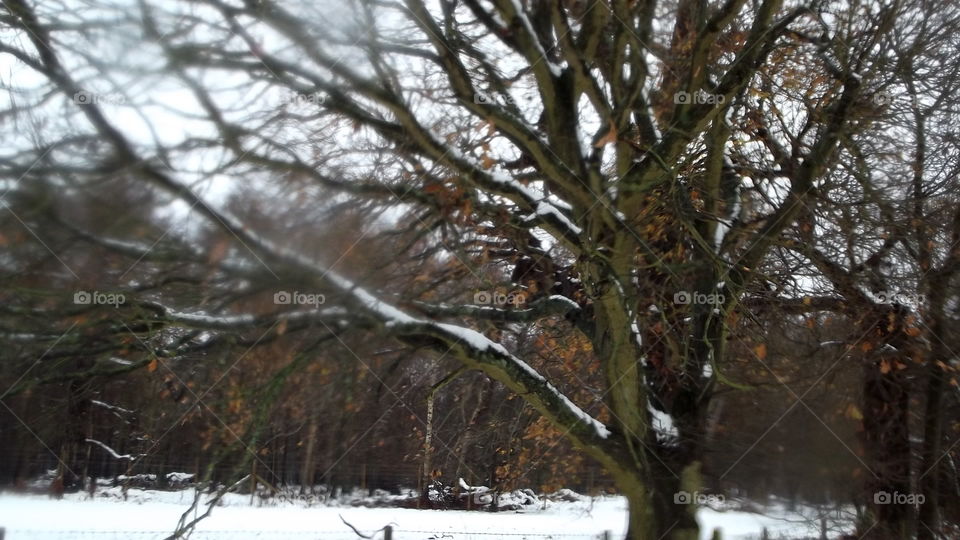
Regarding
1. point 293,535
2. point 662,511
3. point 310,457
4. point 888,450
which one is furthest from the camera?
point 888,450

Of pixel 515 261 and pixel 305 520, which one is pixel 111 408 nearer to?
pixel 305 520

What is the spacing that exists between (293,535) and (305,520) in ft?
1.92

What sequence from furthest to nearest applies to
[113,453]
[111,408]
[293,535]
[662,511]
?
[293,535] < [662,511] < [111,408] < [113,453]

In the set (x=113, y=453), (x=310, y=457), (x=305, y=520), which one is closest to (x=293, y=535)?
(x=305, y=520)

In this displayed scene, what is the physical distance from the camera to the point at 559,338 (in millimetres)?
8461

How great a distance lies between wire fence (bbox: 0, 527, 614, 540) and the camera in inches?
199

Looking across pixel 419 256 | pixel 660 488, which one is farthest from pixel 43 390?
pixel 660 488

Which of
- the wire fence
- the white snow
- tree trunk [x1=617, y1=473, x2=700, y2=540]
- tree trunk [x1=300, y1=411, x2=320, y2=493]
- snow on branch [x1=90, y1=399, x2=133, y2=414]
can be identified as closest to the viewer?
the wire fence

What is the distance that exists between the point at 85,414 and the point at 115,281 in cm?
100

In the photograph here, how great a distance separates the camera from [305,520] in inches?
255

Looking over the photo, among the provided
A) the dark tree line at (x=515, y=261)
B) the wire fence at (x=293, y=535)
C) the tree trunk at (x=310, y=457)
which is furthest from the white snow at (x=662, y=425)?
the tree trunk at (x=310, y=457)

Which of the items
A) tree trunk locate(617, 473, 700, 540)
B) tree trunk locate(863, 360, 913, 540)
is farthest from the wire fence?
tree trunk locate(863, 360, 913, 540)

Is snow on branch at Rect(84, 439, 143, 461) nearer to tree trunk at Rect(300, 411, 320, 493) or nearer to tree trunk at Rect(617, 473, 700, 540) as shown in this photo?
tree trunk at Rect(300, 411, 320, 493)

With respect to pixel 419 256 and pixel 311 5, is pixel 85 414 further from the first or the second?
pixel 311 5
